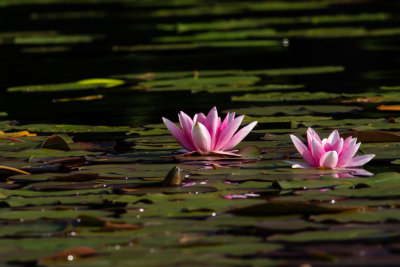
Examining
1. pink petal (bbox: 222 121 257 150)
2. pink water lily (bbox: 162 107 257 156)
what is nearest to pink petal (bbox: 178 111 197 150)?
pink water lily (bbox: 162 107 257 156)

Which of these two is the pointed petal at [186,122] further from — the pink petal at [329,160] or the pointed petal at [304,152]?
the pink petal at [329,160]

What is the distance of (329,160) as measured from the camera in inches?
117

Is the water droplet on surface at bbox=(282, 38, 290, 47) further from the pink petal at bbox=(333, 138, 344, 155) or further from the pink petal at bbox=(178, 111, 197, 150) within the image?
the pink petal at bbox=(333, 138, 344, 155)

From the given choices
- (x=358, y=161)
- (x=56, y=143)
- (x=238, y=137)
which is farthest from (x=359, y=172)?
(x=56, y=143)

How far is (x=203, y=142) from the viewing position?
331 cm

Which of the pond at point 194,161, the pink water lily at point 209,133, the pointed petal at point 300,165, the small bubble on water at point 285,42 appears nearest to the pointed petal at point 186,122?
the pink water lily at point 209,133

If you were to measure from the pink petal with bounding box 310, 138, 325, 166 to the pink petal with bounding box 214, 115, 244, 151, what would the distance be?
1.28 feet

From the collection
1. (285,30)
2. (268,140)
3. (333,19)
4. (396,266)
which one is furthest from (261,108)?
(333,19)

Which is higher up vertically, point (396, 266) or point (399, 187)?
point (399, 187)

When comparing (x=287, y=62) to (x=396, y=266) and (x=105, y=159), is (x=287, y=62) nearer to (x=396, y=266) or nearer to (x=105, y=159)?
(x=105, y=159)

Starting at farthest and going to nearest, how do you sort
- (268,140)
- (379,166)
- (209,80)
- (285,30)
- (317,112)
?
(285,30) < (209,80) < (317,112) < (268,140) < (379,166)

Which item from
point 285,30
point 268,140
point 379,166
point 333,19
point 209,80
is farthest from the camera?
point 333,19

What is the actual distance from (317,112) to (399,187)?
182 cm

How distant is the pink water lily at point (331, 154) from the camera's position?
2959 millimetres
